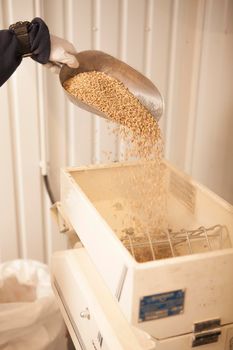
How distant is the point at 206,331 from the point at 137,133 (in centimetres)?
53

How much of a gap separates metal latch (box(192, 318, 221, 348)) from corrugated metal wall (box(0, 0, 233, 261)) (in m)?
0.89

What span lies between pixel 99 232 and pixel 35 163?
684 millimetres

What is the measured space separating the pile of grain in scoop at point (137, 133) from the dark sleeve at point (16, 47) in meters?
0.13

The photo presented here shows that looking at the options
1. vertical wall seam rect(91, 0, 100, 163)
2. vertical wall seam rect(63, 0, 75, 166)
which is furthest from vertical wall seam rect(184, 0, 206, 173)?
vertical wall seam rect(63, 0, 75, 166)

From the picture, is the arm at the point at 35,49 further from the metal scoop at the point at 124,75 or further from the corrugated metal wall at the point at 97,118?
the corrugated metal wall at the point at 97,118

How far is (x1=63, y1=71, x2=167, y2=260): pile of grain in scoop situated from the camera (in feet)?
3.78

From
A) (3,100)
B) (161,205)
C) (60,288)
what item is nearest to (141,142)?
(161,205)

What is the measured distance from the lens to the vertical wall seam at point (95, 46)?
152 centimetres

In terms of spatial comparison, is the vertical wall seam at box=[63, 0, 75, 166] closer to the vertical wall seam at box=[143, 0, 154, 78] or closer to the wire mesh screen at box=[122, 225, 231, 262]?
the vertical wall seam at box=[143, 0, 154, 78]

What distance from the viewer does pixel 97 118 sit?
1.66 meters

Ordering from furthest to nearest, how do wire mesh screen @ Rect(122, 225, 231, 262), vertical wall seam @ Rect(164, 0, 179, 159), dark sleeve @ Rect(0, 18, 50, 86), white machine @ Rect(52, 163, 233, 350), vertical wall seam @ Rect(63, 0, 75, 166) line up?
vertical wall seam @ Rect(164, 0, 179, 159) < vertical wall seam @ Rect(63, 0, 75, 166) < wire mesh screen @ Rect(122, 225, 231, 262) < dark sleeve @ Rect(0, 18, 50, 86) < white machine @ Rect(52, 163, 233, 350)

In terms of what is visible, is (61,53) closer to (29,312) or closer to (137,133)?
(137,133)

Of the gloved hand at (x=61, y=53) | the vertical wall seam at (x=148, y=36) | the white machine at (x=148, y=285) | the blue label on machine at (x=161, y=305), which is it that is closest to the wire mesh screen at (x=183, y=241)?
the white machine at (x=148, y=285)

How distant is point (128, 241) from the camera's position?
1.15m
